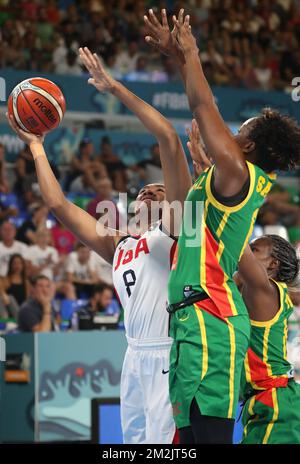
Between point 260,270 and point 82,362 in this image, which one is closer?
point 260,270

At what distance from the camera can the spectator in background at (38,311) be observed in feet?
31.3

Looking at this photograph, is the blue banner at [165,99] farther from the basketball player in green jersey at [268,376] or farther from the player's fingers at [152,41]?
the basketball player in green jersey at [268,376]

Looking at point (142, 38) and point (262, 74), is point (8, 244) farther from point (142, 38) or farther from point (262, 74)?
point (262, 74)

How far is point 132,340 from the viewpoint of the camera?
15.2ft

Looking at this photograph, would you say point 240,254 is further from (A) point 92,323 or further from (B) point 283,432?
(A) point 92,323

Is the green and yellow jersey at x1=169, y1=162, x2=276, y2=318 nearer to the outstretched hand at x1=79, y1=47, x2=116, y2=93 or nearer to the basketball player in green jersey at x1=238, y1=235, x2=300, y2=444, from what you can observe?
the basketball player in green jersey at x1=238, y1=235, x2=300, y2=444

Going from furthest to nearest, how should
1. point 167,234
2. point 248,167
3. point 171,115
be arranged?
point 171,115 < point 167,234 < point 248,167

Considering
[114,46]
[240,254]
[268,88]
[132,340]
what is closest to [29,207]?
[114,46]

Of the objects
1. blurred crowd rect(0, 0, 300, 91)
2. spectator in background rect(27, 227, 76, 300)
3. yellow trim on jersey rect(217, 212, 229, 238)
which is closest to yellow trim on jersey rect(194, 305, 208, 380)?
yellow trim on jersey rect(217, 212, 229, 238)

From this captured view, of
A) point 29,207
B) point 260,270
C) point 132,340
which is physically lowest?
point 132,340

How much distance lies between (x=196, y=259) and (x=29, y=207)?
28.0 ft

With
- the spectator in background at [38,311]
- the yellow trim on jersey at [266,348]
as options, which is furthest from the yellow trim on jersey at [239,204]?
the spectator in background at [38,311]

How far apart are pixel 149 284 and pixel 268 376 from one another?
2.54 feet

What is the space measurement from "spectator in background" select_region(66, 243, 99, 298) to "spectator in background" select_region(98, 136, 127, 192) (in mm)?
2013
